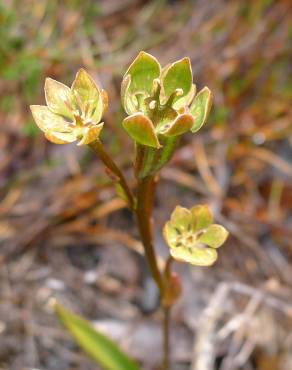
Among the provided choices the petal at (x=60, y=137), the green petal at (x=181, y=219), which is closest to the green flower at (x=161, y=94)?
the petal at (x=60, y=137)

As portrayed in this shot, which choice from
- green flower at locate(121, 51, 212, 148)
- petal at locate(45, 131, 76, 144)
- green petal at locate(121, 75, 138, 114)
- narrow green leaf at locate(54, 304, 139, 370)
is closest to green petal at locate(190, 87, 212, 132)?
green flower at locate(121, 51, 212, 148)

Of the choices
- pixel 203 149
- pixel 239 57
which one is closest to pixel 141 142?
pixel 203 149

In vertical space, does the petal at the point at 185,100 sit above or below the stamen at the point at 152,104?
below

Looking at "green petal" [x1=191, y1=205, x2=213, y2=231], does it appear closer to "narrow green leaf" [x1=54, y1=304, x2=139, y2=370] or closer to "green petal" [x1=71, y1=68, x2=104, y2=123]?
"green petal" [x1=71, y1=68, x2=104, y2=123]

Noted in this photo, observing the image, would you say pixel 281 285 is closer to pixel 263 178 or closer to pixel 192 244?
pixel 263 178

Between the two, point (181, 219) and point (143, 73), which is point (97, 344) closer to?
point (181, 219)

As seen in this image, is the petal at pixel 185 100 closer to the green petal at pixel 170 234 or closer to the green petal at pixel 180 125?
the green petal at pixel 180 125
